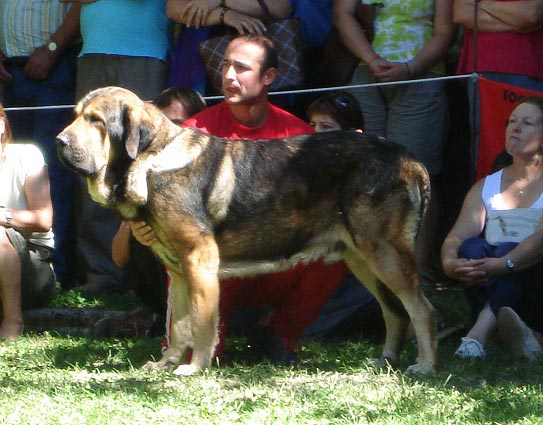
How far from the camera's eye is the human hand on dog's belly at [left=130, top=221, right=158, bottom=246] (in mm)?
6480

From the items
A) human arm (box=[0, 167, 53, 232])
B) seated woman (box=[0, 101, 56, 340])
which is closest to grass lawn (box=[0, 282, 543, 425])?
seated woman (box=[0, 101, 56, 340])

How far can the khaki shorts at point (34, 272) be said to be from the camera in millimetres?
8031

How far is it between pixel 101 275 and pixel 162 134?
3173mm

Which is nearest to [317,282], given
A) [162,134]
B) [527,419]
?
[162,134]

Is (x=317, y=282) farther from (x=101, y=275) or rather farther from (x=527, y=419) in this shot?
(x=101, y=275)

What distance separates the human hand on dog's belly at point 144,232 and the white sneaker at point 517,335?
6.90ft

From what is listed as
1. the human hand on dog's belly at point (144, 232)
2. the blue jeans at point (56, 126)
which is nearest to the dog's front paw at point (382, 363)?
the human hand on dog's belly at point (144, 232)

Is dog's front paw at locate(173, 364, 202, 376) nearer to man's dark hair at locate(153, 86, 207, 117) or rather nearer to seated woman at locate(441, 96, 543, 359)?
seated woman at locate(441, 96, 543, 359)

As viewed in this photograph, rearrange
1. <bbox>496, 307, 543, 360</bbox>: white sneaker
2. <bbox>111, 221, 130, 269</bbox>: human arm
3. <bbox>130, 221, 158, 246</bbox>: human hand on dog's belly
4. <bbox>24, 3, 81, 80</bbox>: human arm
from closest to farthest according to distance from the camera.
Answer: <bbox>130, 221, 158, 246</bbox>: human hand on dog's belly < <bbox>496, 307, 543, 360</bbox>: white sneaker < <bbox>111, 221, 130, 269</bbox>: human arm < <bbox>24, 3, 81, 80</bbox>: human arm

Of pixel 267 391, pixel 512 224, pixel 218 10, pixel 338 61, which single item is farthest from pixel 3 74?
pixel 267 391

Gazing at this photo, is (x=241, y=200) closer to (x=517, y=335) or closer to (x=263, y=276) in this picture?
(x=263, y=276)

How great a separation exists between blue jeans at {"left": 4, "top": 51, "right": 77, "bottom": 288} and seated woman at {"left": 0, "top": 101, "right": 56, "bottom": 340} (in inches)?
49.1

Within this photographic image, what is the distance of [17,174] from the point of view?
8.15m

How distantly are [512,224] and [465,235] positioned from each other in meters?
0.29
